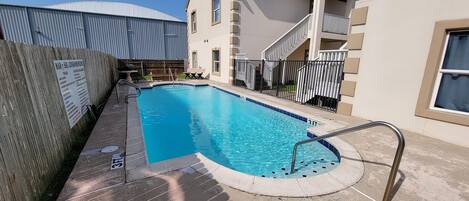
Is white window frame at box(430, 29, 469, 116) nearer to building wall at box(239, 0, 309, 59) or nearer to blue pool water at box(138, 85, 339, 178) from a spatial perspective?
blue pool water at box(138, 85, 339, 178)

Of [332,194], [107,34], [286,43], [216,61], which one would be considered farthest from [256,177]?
[107,34]

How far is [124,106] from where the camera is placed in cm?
624

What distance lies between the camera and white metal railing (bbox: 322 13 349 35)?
38.0 feet

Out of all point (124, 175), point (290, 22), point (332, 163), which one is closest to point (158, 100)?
point (124, 175)

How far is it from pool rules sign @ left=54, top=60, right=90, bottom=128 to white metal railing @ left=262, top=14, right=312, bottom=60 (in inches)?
334

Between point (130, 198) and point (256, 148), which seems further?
point (256, 148)

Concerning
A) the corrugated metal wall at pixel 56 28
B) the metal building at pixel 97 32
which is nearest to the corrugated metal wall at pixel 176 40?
the metal building at pixel 97 32

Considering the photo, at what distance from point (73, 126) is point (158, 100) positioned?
5566 millimetres

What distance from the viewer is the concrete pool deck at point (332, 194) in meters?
2.26

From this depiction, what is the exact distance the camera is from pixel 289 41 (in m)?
11.7

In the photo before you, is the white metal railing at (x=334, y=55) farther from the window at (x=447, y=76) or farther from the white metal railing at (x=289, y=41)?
the white metal railing at (x=289, y=41)

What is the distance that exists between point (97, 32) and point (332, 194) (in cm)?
2107

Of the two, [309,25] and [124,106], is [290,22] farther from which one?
[124,106]

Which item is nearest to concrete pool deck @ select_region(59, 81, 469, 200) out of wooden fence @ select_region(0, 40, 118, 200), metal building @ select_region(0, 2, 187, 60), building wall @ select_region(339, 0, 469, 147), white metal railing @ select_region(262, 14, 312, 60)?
wooden fence @ select_region(0, 40, 118, 200)
